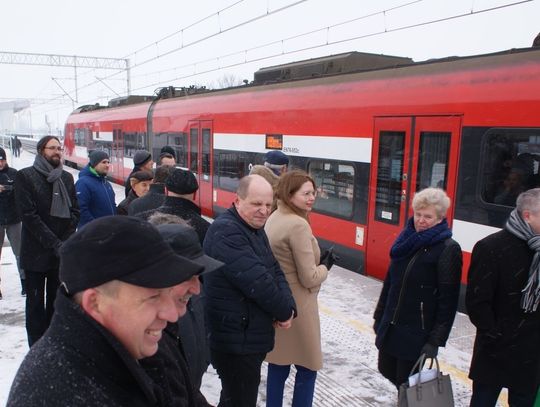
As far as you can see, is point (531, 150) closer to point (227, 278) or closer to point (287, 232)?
point (287, 232)

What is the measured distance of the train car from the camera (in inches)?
179

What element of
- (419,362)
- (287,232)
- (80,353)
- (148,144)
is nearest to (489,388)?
(419,362)

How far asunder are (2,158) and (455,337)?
529cm

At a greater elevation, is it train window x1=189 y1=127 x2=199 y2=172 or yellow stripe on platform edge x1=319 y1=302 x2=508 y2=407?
train window x1=189 y1=127 x2=199 y2=172

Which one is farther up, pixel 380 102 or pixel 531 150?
pixel 380 102

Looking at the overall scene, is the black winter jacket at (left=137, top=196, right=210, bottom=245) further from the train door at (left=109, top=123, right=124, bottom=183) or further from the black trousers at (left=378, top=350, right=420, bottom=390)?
the train door at (left=109, top=123, right=124, bottom=183)

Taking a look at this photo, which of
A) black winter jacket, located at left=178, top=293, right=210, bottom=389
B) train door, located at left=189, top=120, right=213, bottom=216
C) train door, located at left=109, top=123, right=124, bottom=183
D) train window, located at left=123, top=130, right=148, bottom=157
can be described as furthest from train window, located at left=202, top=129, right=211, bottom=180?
black winter jacket, located at left=178, top=293, right=210, bottom=389

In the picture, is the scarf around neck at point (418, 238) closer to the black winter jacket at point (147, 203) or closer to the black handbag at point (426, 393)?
the black handbag at point (426, 393)

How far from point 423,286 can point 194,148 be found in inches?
337

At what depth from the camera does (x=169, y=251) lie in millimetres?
1162

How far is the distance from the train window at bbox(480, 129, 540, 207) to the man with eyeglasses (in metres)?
4.07

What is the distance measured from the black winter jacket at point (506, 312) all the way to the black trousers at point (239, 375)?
1275 mm

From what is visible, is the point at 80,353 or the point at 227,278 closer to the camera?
the point at 80,353

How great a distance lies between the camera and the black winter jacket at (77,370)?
3.10 feet
